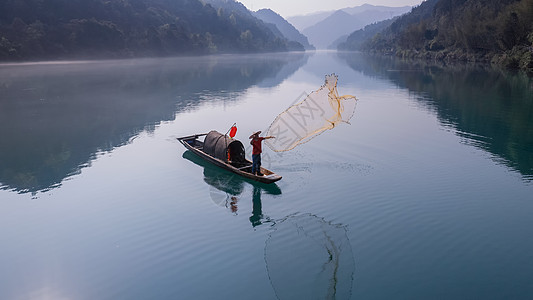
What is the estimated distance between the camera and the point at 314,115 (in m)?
19.7

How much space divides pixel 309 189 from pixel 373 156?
8.44 m

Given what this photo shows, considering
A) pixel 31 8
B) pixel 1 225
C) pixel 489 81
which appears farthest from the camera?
pixel 31 8

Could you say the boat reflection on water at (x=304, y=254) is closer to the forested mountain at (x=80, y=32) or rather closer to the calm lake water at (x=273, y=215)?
the calm lake water at (x=273, y=215)

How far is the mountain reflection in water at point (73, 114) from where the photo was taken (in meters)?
24.9

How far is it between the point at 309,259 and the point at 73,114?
38.1 m

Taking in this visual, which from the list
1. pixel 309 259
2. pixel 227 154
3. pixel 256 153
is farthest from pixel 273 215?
pixel 227 154

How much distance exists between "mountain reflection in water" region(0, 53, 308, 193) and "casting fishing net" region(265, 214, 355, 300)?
47.2 ft

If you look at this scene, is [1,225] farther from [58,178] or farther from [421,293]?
[421,293]

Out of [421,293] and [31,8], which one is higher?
[31,8]

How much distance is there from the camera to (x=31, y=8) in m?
131

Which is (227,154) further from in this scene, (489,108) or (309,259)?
(489,108)

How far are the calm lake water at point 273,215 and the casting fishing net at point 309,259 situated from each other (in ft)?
0.20

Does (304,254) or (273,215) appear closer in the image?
(304,254)

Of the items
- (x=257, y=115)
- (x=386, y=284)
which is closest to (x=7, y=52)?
(x=257, y=115)
